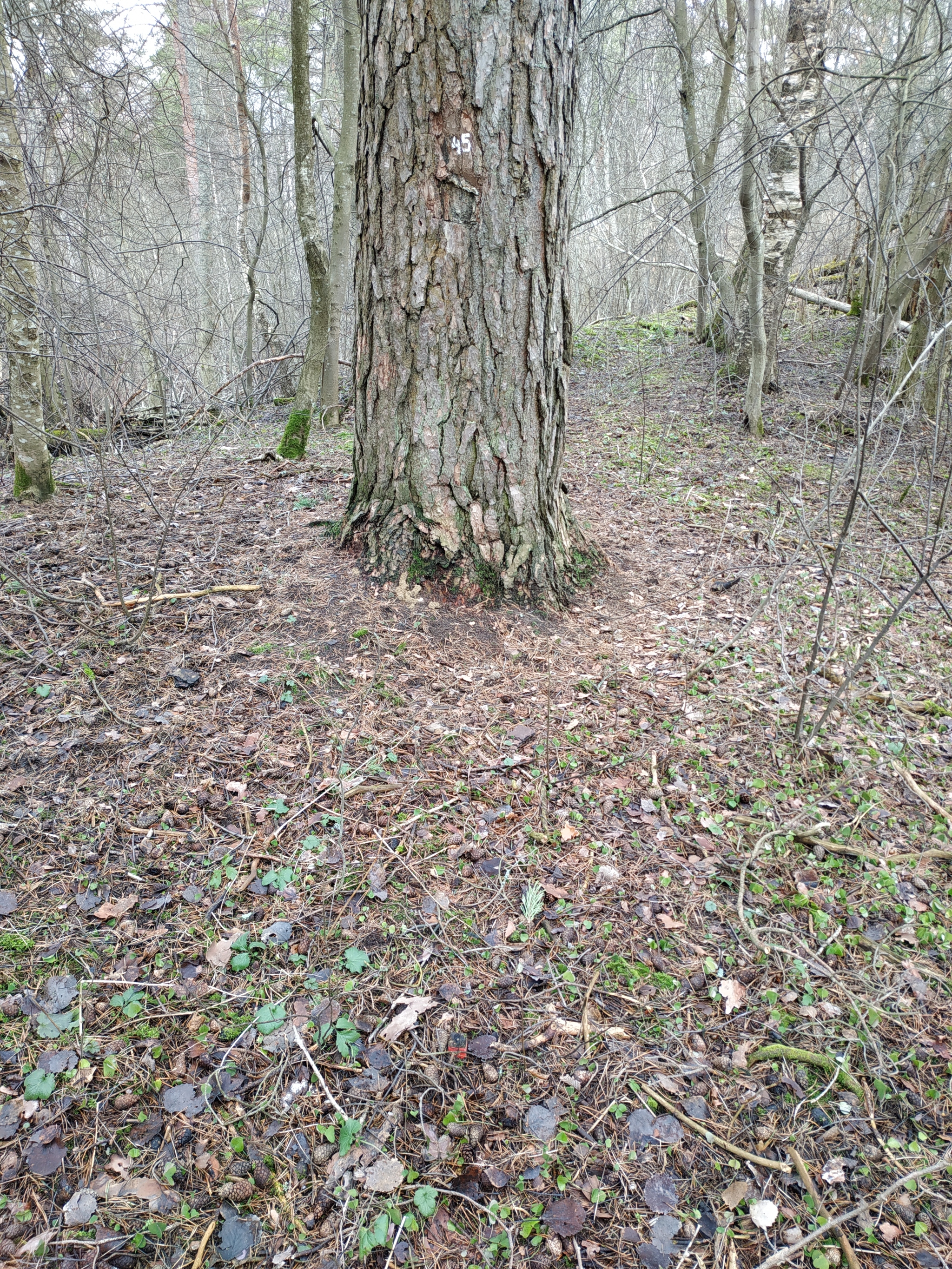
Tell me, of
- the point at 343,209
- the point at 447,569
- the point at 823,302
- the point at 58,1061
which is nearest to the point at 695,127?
the point at 823,302

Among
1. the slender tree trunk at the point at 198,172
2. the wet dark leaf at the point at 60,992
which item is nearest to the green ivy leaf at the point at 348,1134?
the wet dark leaf at the point at 60,992

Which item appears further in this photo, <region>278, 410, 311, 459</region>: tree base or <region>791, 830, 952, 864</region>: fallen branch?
<region>278, 410, 311, 459</region>: tree base

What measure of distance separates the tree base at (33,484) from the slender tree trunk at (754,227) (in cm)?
517

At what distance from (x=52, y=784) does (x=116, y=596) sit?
1165 millimetres

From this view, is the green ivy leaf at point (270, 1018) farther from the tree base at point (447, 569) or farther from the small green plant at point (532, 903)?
the tree base at point (447, 569)

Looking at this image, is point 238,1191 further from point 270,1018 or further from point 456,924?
point 456,924

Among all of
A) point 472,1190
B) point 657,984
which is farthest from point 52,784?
point 657,984

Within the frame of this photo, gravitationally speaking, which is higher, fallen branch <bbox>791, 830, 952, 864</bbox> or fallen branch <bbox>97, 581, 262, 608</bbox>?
fallen branch <bbox>97, 581, 262, 608</bbox>

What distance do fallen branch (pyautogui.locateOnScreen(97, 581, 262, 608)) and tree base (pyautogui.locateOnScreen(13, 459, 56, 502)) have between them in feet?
7.49

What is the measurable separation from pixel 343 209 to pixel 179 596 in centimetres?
558

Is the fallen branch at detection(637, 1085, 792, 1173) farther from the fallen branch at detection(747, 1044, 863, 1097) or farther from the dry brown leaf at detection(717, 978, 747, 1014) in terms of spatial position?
the dry brown leaf at detection(717, 978, 747, 1014)

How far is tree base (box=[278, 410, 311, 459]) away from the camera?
222 inches

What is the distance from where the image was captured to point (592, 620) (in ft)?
11.4

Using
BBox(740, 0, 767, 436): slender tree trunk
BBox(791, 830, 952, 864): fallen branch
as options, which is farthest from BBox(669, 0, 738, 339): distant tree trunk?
BBox(791, 830, 952, 864): fallen branch
